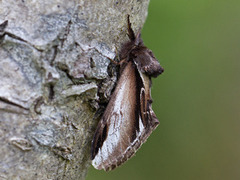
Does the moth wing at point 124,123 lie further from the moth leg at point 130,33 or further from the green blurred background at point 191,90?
the green blurred background at point 191,90

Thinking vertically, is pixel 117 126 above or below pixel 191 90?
below

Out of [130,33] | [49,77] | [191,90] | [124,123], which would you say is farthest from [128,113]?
[191,90]

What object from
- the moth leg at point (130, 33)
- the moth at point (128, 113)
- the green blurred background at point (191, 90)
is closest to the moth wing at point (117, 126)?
the moth at point (128, 113)

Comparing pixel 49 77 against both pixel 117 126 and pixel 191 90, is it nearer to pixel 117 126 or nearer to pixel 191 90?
pixel 117 126

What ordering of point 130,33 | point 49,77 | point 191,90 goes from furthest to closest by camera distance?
point 191,90
point 130,33
point 49,77

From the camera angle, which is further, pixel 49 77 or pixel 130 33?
pixel 130 33

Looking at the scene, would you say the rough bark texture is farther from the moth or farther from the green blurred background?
the green blurred background

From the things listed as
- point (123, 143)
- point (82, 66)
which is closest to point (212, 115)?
point (123, 143)
